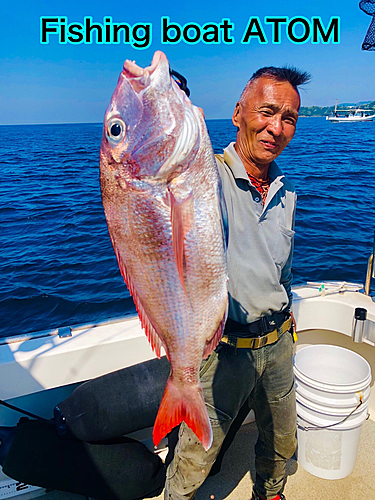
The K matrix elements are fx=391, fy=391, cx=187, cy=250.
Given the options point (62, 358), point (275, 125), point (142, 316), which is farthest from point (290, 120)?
point (62, 358)

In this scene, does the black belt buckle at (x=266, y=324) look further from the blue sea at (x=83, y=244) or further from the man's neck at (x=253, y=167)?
the blue sea at (x=83, y=244)

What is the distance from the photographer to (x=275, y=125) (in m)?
1.91

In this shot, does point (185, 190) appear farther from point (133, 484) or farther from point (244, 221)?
point (133, 484)

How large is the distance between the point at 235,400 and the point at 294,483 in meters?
A: 1.29

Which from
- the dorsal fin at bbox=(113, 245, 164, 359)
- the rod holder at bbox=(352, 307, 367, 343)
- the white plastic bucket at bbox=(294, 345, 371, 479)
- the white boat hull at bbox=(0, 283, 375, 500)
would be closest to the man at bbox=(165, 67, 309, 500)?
the dorsal fin at bbox=(113, 245, 164, 359)

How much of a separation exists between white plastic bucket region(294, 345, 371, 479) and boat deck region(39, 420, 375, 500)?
2.5 inches

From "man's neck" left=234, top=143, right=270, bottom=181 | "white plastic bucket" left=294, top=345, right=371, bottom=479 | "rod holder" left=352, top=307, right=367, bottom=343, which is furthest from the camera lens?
"rod holder" left=352, top=307, right=367, bottom=343

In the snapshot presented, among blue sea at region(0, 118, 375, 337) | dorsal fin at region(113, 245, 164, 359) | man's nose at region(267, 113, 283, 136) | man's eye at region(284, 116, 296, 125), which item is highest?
man's eye at region(284, 116, 296, 125)

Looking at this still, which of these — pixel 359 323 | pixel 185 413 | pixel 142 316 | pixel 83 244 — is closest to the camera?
pixel 142 316

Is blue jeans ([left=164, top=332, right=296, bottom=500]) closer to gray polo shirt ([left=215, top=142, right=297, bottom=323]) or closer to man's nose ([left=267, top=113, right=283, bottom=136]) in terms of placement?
gray polo shirt ([left=215, top=142, right=297, bottom=323])

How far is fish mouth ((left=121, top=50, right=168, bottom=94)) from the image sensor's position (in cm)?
111

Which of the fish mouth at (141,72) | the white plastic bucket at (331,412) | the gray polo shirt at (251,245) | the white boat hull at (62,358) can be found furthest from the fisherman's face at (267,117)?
the white plastic bucket at (331,412)

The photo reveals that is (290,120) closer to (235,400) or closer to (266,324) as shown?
(266,324)

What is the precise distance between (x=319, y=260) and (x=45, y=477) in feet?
23.7
